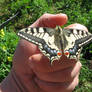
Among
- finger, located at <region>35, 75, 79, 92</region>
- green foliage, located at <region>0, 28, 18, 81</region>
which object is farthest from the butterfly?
green foliage, located at <region>0, 28, 18, 81</region>

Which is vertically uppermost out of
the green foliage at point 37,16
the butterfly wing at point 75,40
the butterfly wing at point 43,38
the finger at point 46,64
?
the butterfly wing at point 43,38

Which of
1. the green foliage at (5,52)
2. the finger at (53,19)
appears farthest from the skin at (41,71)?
the green foliage at (5,52)

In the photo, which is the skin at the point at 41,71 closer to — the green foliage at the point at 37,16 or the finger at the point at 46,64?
the finger at the point at 46,64

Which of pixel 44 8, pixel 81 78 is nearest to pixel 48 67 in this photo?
pixel 81 78

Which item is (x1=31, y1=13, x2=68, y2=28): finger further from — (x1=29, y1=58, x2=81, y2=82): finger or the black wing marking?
(x1=29, y1=58, x2=81, y2=82): finger

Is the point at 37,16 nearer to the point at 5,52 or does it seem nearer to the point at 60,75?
the point at 5,52

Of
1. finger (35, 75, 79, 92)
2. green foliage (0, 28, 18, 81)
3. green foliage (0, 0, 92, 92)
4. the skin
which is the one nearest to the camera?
the skin

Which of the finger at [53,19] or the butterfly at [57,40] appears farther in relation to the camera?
the finger at [53,19]
